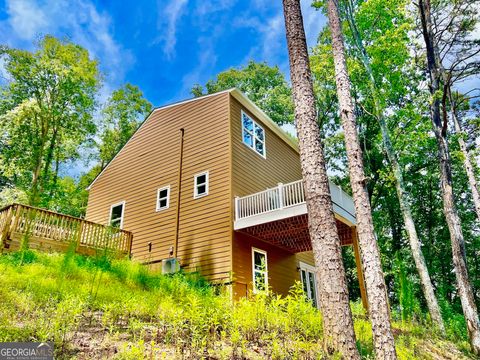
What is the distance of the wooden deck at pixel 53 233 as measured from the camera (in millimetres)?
9953

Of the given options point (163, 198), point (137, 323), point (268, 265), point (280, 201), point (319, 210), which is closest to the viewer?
point (137, 323)

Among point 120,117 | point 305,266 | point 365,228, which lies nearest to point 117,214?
point 305,266

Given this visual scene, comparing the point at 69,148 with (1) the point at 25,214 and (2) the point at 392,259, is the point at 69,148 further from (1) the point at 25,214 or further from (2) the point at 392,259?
(2) the point at 392,259

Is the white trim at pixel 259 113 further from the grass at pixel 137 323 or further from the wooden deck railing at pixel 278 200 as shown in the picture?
the grass at pixel 137 323

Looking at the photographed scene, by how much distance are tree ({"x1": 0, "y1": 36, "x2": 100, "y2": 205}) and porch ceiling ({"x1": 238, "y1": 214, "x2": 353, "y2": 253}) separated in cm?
1380

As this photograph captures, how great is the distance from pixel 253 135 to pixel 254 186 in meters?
2.28

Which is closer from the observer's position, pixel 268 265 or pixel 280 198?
pixel 280 198

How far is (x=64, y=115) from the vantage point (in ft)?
69.6

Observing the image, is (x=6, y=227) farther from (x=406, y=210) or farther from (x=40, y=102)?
(x=40, y=102)

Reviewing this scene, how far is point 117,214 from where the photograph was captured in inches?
590

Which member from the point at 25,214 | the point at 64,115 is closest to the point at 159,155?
the point at 25,214

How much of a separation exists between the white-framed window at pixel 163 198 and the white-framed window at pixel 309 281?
5.96 metres

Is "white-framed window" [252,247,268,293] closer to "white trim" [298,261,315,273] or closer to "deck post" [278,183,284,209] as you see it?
"deck post" [278,183,284,209]

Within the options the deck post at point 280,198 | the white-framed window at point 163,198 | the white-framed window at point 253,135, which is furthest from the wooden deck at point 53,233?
the white-framed window at point 253,135
